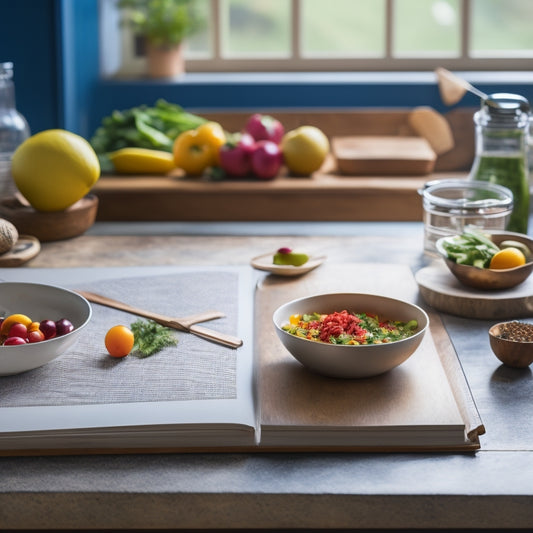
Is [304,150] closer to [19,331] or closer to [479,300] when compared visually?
[479,300]

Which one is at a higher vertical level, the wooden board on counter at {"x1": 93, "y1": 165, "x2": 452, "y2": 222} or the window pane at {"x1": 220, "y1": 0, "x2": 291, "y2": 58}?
the window pane at {"x1": 220, "y1": 0, "x2": 291, "y2": 58}

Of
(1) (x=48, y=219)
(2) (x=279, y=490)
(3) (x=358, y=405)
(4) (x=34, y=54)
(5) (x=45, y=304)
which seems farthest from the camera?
(4) (x=34, y=54)

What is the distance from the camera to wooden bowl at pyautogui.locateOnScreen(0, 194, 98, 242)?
1.57m

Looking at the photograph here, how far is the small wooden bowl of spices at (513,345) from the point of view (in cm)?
101

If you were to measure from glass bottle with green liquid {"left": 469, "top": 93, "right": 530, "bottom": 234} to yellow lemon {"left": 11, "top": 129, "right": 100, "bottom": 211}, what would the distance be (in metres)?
0.73

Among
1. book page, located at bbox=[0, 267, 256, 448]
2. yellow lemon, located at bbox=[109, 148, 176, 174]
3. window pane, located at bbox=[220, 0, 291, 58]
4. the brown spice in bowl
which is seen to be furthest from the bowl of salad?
window pane, located at bbox=[220, 0, 291, 58]

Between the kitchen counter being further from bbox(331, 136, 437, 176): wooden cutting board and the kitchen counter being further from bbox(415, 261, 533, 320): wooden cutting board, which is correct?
bbox(331, 136, 437, 176): wooden cutting board

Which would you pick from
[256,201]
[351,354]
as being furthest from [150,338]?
[256,201]

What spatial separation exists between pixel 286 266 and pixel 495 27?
6.69 feet

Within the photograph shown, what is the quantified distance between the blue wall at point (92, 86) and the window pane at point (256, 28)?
23cm

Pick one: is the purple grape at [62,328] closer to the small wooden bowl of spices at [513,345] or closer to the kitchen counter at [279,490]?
the kitchen counter at [279,490]

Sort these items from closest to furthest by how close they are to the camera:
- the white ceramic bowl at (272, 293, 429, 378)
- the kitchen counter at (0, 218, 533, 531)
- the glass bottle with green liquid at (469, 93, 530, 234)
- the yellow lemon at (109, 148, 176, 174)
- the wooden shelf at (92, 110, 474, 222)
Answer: the kitchen counter at (0, 218, 533, 531) → the white ceramic bowl at (272, 293, 429, 378) → the glass bottle with green liquid at (469, 93, 530, 234) → the wooden shelf at (92, 110, 474, 222) → the yellow lemon at (109, 148, 176, 174)

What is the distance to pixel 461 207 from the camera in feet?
4.56

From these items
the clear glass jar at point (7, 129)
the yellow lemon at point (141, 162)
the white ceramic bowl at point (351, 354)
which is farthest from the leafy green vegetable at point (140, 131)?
the white ceramic bowl at point (351, 354)
